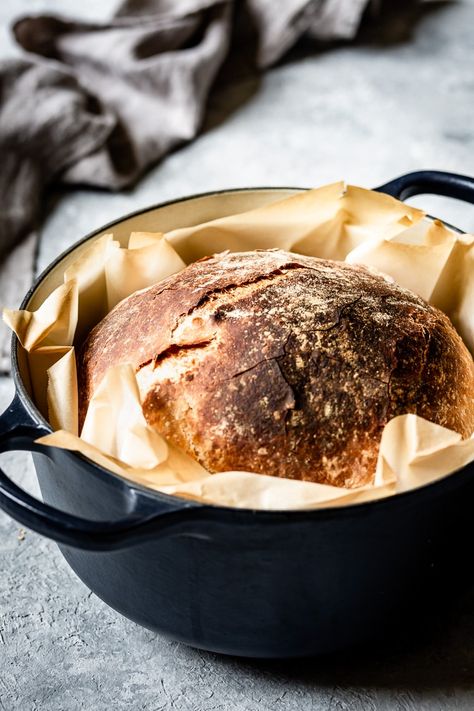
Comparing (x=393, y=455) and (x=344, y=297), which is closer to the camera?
(x=393, y=455)

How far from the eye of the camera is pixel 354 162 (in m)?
1.88

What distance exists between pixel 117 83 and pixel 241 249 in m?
1.00

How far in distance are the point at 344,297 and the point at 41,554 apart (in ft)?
1.61

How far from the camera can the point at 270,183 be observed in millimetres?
1852

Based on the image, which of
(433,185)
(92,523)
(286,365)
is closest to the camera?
(92,523)

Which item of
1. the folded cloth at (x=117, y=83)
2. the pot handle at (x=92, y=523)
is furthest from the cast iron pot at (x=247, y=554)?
the folded cloth at (x=117, y=83)

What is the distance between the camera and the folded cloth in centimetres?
178

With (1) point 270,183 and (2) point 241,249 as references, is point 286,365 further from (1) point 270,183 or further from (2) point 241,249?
(1) point 270,183

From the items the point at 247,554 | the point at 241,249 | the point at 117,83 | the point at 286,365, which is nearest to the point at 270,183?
the point at 117,83

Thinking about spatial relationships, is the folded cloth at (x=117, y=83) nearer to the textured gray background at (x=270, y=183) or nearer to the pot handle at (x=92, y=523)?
the textured gray background at (x=270, y=183)

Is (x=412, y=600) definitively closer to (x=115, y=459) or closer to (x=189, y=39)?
(x=115, y=459)

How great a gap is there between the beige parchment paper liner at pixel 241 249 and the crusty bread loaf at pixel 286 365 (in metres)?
0.04

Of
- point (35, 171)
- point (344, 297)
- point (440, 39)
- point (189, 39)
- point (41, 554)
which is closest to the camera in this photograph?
point (344, 297)

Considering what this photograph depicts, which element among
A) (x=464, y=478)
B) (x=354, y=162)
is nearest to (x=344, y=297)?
(x=464, y=478)
